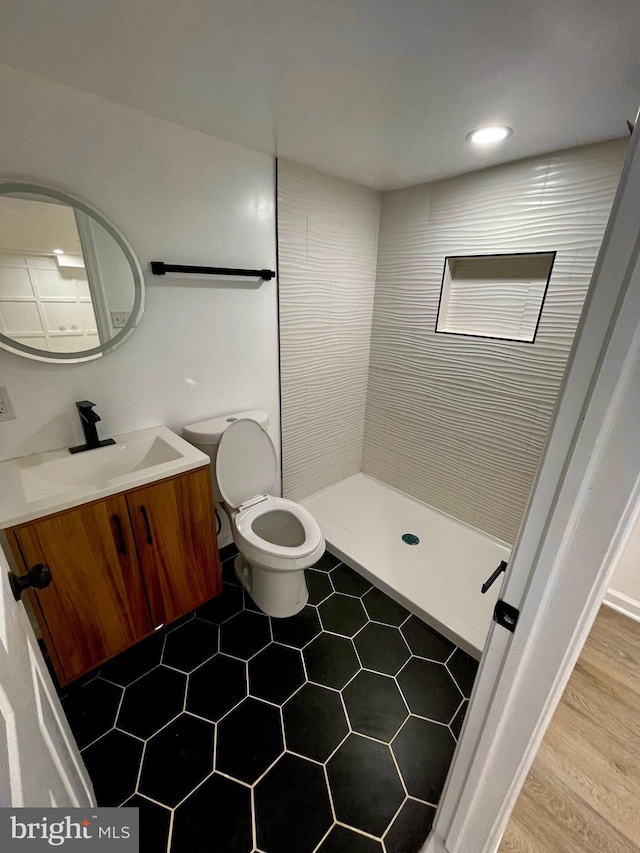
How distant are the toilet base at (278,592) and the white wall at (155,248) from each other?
868 millimetres

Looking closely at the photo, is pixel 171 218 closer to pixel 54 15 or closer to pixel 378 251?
pixel 54 15

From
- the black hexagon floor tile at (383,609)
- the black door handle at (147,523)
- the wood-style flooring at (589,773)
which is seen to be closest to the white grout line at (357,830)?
the wood-style flooring at (589,773)

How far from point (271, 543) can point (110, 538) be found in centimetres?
70

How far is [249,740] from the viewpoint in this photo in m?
1.21

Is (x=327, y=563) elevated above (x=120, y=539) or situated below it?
below

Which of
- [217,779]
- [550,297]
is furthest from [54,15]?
[217,779]

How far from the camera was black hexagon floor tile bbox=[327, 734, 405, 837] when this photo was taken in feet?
3.42

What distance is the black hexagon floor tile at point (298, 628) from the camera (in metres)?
1.56

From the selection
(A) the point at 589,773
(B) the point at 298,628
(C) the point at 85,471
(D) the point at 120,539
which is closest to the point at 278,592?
(B) the point at 298,628

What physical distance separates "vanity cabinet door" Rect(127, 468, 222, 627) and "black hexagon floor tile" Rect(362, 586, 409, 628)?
2.65 feet

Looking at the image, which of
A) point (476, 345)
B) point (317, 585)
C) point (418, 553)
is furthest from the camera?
point (418, 553)

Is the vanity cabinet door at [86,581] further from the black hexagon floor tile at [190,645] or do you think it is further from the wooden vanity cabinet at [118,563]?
the black hexagon floor tile at [190,645]

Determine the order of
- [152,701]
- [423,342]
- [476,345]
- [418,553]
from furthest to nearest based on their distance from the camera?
[423,342], [418,553], [476,345], [152,701]

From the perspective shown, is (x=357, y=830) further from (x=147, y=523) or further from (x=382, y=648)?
(x=147, y=523)
